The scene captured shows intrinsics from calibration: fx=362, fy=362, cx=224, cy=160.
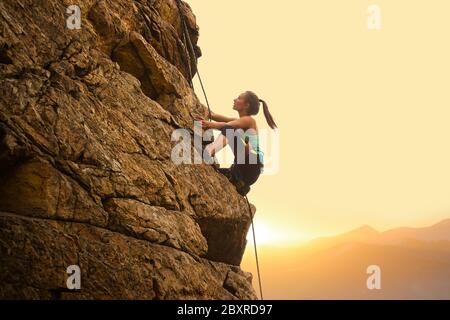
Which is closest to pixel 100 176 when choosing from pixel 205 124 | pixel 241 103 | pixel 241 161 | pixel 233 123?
pixel 205 124

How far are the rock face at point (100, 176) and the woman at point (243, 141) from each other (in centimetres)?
79

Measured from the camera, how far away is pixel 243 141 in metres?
12.3

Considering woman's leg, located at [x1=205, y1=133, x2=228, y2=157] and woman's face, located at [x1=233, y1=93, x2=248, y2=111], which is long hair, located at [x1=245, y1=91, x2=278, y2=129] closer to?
woman's face, located at [x1=233, y1=93, x2=248, y2=111]

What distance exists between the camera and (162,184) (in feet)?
31.1

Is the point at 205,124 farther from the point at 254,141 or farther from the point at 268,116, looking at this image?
the point at 268,116

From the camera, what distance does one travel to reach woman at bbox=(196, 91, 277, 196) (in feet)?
40.1

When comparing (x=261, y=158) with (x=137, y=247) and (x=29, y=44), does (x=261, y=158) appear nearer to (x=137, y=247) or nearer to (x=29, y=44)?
(x=137, y=247)

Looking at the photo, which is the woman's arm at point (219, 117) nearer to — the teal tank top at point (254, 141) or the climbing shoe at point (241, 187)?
the teal tank top at point (254, 141)

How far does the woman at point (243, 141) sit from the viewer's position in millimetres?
12219

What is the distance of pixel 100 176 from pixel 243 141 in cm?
541

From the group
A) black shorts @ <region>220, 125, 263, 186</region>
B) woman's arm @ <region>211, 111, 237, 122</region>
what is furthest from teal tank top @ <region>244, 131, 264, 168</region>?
woman's arm @ <region>211, 111, 237, 122</region>
